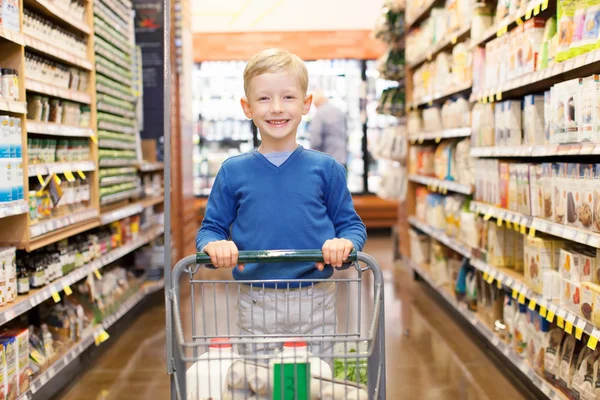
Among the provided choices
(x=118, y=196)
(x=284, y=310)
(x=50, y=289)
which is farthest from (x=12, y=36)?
(x=118, y=196)

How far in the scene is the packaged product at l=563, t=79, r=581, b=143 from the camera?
2.94m

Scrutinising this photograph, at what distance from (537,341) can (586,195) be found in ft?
3.17

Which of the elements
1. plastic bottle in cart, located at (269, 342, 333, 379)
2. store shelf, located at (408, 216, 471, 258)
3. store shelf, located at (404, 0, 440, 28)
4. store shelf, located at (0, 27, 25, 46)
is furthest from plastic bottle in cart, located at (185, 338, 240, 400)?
store shelf, located at (404, 0, 440, 28)

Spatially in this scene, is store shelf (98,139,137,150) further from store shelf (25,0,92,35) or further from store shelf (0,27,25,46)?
store shelf (0,27,25,46)

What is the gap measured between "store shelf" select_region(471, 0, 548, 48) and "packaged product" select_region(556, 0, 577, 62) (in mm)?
248

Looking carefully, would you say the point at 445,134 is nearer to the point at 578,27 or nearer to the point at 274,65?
the point at 578,27

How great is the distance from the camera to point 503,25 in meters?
3.92

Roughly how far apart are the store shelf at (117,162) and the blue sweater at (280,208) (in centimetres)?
262

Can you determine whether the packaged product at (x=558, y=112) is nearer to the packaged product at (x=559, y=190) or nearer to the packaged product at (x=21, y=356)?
the packaged product at (x=559, y=190)

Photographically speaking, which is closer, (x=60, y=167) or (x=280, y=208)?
(x=280, y=208)

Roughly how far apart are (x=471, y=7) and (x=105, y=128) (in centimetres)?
258

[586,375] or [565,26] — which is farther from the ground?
[565,26]

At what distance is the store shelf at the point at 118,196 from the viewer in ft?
15.2

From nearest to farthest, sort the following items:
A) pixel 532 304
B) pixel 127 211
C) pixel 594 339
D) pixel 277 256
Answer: pixel 277 256, pixel 594 339, pixel 532 304, pixel 127 211
